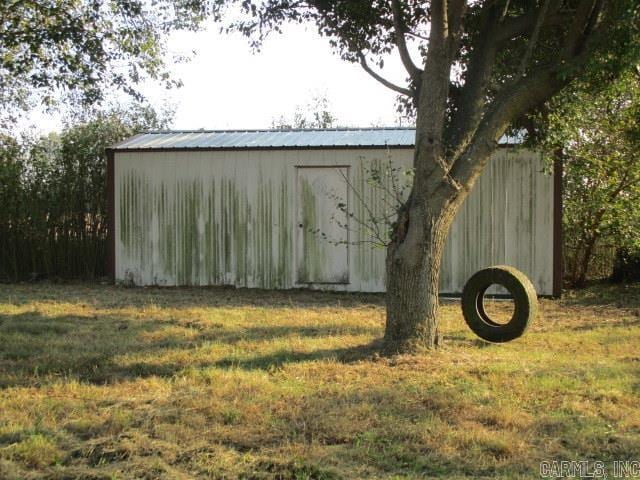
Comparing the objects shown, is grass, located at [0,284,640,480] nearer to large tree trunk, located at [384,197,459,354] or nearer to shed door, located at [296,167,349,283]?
large tree trunk, located at [384,197,459,354]

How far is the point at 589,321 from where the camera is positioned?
8.97m

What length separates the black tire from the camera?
7219 mm

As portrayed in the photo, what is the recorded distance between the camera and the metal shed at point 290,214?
11.4 meters

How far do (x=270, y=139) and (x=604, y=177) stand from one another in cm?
617

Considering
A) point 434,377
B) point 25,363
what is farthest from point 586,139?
point 25,363

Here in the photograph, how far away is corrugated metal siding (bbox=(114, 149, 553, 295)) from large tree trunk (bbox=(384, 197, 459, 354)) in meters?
4.87

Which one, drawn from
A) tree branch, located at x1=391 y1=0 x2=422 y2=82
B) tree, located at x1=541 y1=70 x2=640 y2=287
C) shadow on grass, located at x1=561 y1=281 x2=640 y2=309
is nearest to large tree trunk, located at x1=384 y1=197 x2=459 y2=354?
tree branch, located at x1=391 y1=0 x2=422 y2=82

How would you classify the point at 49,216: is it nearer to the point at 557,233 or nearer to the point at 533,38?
the point at 557,233

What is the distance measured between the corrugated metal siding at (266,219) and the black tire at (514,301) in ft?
12.8

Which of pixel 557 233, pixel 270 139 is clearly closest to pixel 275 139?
pixel 270 139

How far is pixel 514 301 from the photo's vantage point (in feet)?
23.9

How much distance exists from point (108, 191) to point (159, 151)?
125 centimetres

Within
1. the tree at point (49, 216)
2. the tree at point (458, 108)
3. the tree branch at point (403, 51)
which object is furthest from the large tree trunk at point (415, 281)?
the tree at point (49, 216)

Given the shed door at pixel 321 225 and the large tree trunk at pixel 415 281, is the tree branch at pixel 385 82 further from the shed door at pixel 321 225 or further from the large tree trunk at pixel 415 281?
the shed door at pixel 321 225
